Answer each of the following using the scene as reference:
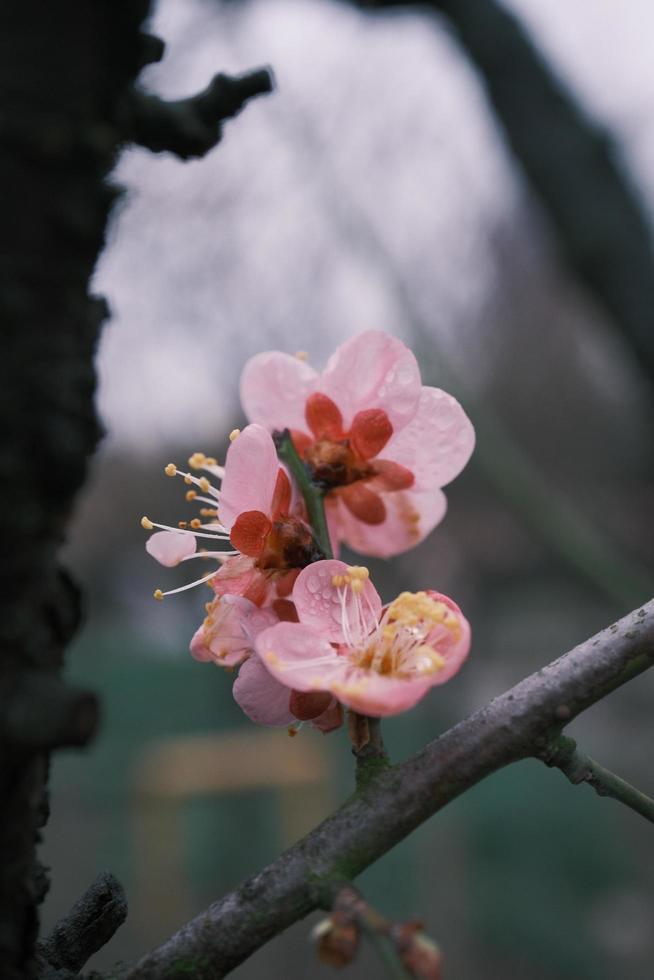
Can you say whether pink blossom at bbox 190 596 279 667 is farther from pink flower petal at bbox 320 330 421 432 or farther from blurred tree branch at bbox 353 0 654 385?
blurred tree branch at bbox 353 0 654 385

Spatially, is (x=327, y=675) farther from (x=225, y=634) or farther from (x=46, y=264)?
(x=46, y=264)

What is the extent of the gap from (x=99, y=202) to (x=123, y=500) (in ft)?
40.6

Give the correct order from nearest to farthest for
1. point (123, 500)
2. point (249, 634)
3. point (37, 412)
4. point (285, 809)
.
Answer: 1. point (37, 412)
2. point (249, 634)
3. point (285, 809)
4. point (123, 500)

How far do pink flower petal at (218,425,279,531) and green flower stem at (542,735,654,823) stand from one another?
0.21 metres

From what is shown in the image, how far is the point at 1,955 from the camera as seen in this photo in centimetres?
44

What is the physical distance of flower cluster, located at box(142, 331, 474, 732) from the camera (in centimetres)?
52

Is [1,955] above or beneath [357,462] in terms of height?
beneath

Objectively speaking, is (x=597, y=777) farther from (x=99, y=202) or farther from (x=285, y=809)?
(x=285, y=809)

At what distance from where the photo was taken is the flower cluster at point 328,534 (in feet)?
1.69

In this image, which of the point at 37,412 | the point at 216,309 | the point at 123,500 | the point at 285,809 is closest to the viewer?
the point at 37,412

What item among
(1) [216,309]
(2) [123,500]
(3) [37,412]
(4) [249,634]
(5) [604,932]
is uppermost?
(3) [37,412]

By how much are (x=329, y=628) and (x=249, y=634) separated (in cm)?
5

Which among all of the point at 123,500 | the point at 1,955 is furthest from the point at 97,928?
the point at 123,500

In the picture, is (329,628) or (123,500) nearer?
(329,628)
